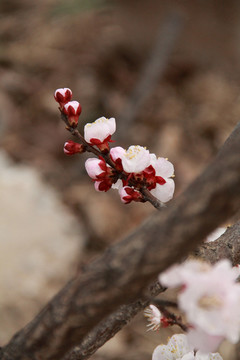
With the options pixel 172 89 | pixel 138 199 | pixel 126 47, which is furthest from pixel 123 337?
pixel 126 47

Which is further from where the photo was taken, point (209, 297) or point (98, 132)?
point (98, 132)

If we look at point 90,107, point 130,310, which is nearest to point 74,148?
point 130,310

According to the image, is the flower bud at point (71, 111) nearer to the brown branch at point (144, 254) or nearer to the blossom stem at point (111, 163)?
the blossom stem at point (111, 163)

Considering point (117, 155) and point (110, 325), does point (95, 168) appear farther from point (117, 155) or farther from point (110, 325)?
point (110, 325)

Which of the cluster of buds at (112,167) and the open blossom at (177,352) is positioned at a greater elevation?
the cluster of buds at (112,167)

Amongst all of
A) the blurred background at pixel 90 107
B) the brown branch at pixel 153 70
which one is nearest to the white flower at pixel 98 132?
the blurred background at pixel 90 107

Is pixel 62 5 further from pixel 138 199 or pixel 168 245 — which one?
pixel 168 245

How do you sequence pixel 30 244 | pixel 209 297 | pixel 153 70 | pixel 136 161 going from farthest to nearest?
pixel 153 70
pixel 30 244
pixel 136 161
pixel 209 297
